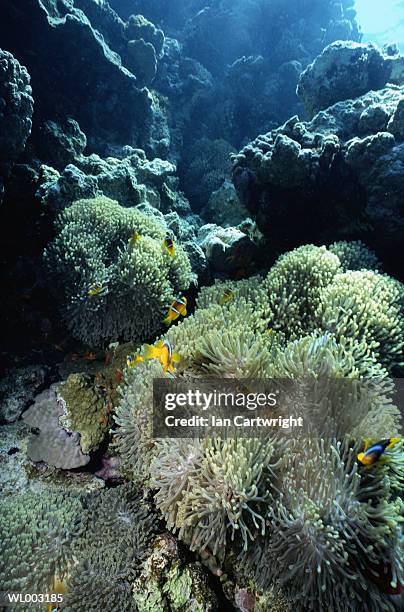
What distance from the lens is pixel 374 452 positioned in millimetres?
2002

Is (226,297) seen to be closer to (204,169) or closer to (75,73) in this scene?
(75,73)

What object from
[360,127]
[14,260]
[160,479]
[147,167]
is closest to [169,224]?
[147,167]

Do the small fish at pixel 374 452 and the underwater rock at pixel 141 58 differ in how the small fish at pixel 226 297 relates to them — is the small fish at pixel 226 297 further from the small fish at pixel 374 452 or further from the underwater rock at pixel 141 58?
the underwater rock at pixel 141 58

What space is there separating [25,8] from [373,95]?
5634 millimetres

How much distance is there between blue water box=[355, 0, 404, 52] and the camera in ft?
67.4

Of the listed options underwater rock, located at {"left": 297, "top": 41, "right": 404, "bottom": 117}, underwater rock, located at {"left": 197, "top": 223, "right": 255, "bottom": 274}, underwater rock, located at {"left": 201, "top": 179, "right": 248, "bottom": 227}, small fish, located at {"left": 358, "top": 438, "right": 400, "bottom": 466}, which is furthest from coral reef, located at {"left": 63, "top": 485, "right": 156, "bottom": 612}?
underwater rock, located at {"left": 297, "top": 41, "right": 404, "bottom": 117}

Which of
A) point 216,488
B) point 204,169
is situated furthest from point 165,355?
point 204,169

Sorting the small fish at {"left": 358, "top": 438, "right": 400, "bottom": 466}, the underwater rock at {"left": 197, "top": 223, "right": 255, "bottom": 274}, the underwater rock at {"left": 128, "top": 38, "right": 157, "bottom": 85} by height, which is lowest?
the small fish at {"left": 358, "top": 438, "right": 400, "bottom": 466}

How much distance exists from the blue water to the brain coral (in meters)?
24.3

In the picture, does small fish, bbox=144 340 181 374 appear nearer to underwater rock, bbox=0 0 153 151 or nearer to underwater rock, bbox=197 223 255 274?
underwater rock, bbox=197 223 255 274

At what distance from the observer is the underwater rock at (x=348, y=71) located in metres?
6.30

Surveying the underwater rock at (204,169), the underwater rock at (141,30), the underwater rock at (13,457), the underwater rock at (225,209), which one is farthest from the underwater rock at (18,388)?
the underwater rock at (141,30)

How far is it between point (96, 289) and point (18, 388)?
1.42 m

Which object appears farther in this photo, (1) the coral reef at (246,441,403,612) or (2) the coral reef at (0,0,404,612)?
(2) the coral reef at (0,0,404,612)
